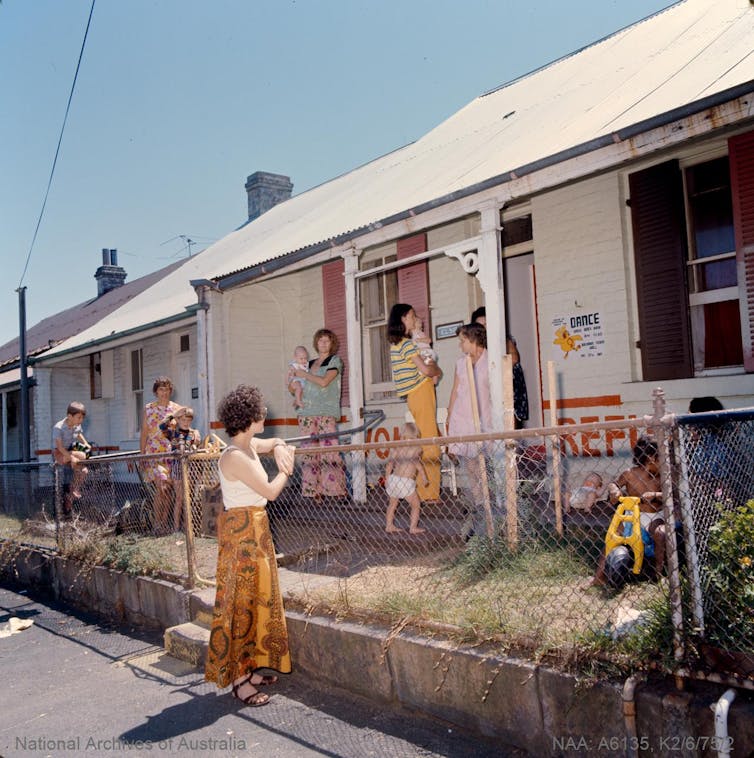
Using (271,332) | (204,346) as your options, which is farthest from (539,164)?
(271,332)

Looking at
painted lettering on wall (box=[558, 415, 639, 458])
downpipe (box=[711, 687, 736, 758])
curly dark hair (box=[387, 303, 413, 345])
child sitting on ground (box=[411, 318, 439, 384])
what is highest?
curly dark hair (box=[387, 303, 413, 345])

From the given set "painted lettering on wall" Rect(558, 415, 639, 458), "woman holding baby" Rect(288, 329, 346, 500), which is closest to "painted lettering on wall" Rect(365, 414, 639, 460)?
"painted lettering on wall" Rect(558, 415, 639, 458)

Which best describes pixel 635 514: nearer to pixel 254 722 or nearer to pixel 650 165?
pixel 254 722

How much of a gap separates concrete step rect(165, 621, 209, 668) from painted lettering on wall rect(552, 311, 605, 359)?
4.34m

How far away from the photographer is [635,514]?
4016 millimetres

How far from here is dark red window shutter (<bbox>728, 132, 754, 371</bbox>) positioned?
18.9 feet

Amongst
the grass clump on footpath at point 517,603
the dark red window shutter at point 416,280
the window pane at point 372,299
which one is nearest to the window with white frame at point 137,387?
the window pane at point 372,299

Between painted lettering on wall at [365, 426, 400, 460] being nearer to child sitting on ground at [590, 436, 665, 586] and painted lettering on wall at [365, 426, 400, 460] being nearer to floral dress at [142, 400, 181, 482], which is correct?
floral dress at [142, 400, 181, 482]

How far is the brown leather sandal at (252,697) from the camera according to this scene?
4270 millimetres

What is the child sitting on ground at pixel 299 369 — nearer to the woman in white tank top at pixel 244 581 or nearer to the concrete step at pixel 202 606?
the concrete step at pixel 202 606

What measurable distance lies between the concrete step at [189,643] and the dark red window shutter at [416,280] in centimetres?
478

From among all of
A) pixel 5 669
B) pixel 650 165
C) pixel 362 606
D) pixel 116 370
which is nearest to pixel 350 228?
pixel 650 165

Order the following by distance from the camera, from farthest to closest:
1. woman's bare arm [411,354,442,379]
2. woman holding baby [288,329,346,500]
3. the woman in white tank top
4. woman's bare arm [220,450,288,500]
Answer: woman holding baby [288,329,346,500]
woman's bare arm [411,354,442,379]
the woman in white tank top
woman's bare arm [220,450,288,500]

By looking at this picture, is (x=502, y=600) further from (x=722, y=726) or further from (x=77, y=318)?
(x=77, y=318)
